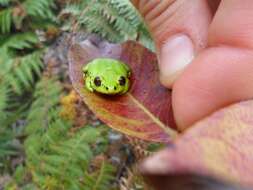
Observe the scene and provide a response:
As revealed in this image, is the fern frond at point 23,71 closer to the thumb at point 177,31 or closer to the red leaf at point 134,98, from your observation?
the thumb at point 177,31

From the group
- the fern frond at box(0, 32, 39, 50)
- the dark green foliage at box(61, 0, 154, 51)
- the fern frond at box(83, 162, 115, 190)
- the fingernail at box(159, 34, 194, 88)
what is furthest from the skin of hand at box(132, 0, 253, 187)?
the fern frond at box(0, 32, 39, 50)

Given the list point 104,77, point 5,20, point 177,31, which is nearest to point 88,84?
point 104,77

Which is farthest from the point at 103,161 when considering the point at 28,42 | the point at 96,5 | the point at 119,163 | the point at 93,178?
the point at 28,42

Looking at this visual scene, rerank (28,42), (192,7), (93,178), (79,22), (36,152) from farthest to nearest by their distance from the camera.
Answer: (28,42) < (79,22) < (36,152) < (93,178) < (192,7)

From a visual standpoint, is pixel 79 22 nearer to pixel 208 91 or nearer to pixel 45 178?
pixel 45 178

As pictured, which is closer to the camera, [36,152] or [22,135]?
[36,152]

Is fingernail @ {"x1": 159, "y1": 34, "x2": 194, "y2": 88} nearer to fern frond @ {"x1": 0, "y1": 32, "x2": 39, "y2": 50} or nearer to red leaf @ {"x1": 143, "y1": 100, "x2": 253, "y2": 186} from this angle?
red leaf @ {"x1": 143, "y1": 100, "x2": 253, "y2": 186}
